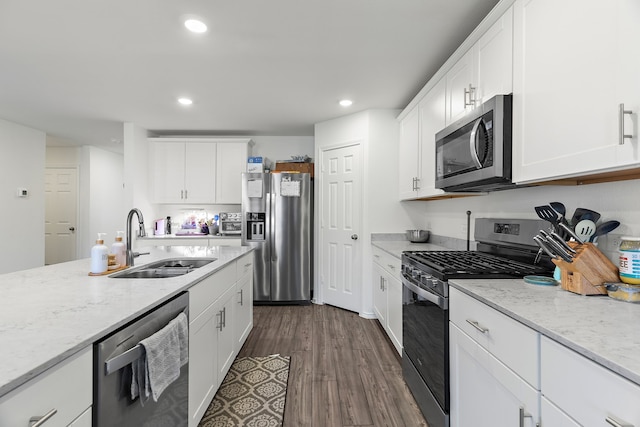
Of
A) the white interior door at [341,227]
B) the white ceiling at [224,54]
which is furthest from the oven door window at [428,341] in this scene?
the white ceiling at [224,54]

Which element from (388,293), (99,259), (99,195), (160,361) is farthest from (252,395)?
(99,195)

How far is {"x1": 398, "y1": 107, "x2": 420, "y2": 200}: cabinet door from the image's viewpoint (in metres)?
2.99

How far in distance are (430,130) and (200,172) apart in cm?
333

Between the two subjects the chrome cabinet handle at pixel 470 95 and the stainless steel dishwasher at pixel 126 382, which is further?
the chrome cabinet handle at pixel 470 95

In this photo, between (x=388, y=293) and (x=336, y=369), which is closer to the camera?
(x=336, y=369)

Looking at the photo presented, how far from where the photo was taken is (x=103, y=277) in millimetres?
1581

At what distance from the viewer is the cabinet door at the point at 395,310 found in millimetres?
2475

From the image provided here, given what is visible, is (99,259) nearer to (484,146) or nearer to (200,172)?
(484,146)

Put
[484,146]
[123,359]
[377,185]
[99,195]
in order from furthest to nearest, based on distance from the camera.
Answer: [99,195] → [377,185] → [484,146] → [123,359]

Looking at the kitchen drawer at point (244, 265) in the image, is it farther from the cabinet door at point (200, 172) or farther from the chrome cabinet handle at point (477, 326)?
the cabinet door at point (200, 172)

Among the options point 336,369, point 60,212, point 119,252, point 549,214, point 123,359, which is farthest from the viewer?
point 60,212

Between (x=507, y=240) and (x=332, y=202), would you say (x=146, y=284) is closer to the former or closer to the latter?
(x=507, y=240)

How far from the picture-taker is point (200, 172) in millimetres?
4633

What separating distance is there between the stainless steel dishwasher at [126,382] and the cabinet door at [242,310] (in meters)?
1.07
